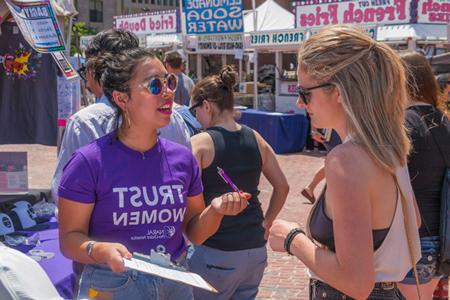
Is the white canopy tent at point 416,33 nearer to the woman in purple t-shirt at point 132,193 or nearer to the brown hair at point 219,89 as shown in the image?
the brown hair at point 219,89

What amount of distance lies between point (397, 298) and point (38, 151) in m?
12.8

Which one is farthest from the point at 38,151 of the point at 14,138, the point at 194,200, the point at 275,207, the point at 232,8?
the point at 194,200

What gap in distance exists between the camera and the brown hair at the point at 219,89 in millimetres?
3463

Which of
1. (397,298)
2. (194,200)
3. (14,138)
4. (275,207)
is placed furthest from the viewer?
(14,138)

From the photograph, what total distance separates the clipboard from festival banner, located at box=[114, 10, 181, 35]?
18.6 m

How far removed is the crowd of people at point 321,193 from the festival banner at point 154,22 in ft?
58.7

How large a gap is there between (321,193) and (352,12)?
13.4m

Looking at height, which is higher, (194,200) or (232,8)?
(232,8)

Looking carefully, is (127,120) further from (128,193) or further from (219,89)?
(219,89)

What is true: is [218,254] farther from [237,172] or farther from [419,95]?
[419,95]

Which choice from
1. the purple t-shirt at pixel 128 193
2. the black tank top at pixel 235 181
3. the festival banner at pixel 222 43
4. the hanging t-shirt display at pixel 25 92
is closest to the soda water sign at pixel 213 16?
the festival banner at pixel 222 43

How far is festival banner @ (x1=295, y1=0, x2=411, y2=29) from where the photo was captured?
13945 millimetres

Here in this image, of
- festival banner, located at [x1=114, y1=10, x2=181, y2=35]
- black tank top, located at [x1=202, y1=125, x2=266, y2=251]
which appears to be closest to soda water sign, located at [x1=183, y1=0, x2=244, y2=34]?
festival banner, located at [x1=114, y1=10, x2=181, y2=35]

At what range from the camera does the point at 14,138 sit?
5746 millimetres
